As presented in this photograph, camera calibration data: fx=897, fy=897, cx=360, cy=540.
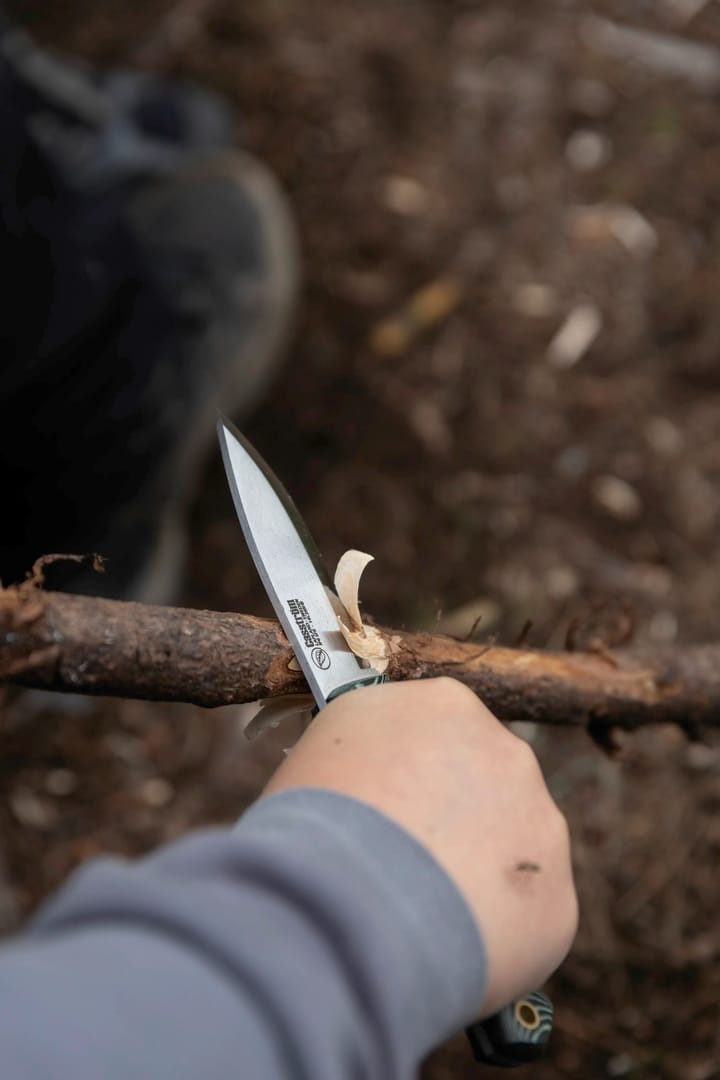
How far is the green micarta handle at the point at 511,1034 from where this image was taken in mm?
816

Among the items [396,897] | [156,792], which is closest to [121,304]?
[156,792]

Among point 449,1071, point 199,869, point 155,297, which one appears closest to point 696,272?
point 155,297

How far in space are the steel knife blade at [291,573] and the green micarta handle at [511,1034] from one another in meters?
0.33

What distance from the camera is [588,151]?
2.33 metres

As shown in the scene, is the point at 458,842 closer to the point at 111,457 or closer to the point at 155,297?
the point at 111,457

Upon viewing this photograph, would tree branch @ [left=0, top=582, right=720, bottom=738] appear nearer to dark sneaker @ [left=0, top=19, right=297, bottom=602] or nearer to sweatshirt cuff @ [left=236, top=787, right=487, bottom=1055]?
sweatshirt cuff @ [left=236, top=787, right=487, bottom=1055]

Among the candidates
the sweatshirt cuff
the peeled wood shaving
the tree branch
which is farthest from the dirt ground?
the sweatshirt cuff

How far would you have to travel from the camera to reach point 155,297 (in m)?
1.93

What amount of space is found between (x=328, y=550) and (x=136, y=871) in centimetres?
134

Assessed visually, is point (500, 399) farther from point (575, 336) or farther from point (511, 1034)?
point (511, 1034)

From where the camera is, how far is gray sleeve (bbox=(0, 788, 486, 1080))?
56 centimetres

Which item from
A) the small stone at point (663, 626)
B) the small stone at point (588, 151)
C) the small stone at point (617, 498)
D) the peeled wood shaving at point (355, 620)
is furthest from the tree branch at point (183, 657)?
the small stone at point (588, 151)

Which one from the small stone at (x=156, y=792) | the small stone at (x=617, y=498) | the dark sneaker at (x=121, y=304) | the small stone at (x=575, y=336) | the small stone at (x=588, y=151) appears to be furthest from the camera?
the small stone at (x=588, y=151)

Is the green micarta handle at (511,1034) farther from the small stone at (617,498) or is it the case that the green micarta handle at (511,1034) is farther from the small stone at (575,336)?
the small stone at (575,336)
